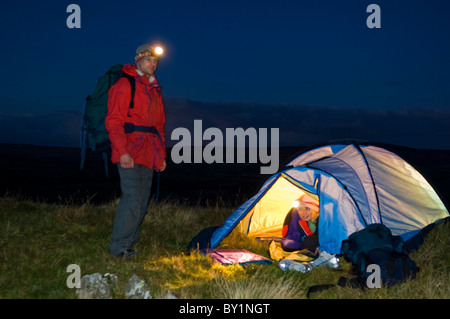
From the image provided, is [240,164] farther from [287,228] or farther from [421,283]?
[421,283]

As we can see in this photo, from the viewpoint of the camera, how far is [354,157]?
Answer: 6.65 m

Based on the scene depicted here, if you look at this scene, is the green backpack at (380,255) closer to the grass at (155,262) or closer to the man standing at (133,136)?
the grass at (155,262)

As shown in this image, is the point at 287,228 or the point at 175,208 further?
the point at 175,208

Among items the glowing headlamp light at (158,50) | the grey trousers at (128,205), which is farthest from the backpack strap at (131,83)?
Result: the grey trousers at (128,205)

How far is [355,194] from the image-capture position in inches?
244

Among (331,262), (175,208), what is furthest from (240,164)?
(331,262)

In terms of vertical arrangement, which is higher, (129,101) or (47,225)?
(129,101)

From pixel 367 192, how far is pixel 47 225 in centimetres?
529

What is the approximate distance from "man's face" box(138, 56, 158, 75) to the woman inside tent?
10.9 feet

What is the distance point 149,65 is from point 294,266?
326 cm

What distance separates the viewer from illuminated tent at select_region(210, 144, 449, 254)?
6.18m

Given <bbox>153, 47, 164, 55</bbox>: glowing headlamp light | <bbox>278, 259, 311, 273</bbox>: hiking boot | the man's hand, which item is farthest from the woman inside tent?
<bbox>153, 47, 164, 55</bbox>: glowing headlamp light

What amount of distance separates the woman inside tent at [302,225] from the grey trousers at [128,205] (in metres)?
2.53

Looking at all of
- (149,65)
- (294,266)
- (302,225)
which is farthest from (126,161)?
(302,225)
